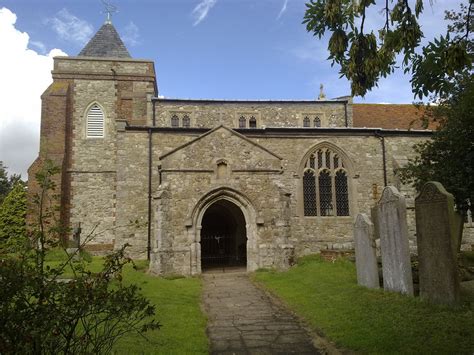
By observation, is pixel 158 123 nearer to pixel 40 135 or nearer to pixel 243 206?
pixel 40 135

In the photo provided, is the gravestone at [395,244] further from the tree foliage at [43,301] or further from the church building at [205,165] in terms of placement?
the tree foliage at [43,301]

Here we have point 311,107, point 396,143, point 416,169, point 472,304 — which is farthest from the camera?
point 311,107

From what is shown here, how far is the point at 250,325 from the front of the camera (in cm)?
773

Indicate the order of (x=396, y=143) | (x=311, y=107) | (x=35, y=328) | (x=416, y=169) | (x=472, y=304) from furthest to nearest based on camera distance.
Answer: (x=311, y=107)
(x=396, y=143)
(x=416, y=169)
(x=472, y=304)
(x=35, y=328)

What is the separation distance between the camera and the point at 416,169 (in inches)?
583

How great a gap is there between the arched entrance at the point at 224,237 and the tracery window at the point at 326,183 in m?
3.41

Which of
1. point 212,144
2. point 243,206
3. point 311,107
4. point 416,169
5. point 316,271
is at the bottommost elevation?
point 316,271

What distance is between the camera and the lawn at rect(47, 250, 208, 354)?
233 inches

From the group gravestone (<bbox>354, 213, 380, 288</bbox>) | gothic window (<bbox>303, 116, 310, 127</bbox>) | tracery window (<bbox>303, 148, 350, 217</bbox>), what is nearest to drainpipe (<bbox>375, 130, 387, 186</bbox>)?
tracery window (<bbox>303, 148, 350, 217</bbox>)

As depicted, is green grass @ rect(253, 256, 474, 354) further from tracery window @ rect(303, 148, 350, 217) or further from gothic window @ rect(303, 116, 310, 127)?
gothic window @ rect(303, 116, 310, 127)

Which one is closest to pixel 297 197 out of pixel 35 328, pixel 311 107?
pixel 311 107

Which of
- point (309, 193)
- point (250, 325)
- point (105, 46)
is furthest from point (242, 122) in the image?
point (250, 325)

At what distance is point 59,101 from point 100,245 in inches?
318

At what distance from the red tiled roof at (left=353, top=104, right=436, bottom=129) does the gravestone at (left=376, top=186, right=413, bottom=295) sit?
15534 mm
